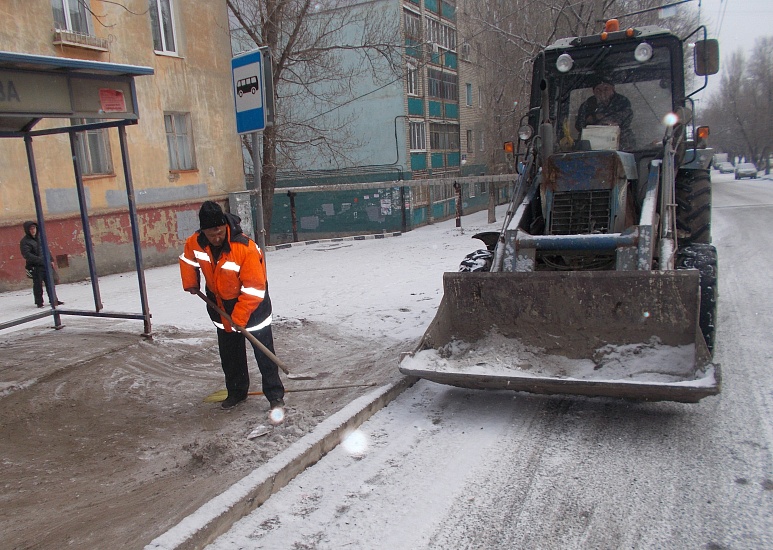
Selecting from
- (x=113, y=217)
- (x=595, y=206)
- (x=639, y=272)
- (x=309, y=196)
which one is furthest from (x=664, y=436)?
(x=309, y=196)

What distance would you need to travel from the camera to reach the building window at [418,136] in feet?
88.6

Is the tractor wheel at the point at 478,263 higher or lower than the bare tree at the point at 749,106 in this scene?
lower

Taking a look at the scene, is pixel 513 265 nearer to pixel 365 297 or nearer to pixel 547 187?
pixel 547 187

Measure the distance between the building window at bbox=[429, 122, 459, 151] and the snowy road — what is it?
25.6m

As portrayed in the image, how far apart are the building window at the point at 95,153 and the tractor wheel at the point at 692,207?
11.4 m

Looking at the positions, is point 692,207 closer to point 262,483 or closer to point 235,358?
point 235,358

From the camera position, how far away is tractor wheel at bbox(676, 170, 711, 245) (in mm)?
6195

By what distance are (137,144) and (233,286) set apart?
10.4 meters

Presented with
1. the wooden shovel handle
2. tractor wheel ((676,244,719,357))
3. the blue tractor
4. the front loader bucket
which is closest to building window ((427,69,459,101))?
the blue tractor

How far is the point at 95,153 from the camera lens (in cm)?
1281

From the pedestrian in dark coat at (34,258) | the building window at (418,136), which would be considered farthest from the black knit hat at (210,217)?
the building window at (418,136)

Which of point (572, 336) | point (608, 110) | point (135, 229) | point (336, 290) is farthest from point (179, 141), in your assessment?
point (572, 336)

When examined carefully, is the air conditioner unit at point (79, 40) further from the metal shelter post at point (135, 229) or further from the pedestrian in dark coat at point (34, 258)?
the metal shelter post at point (135, 229)

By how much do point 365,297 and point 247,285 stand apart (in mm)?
4132
